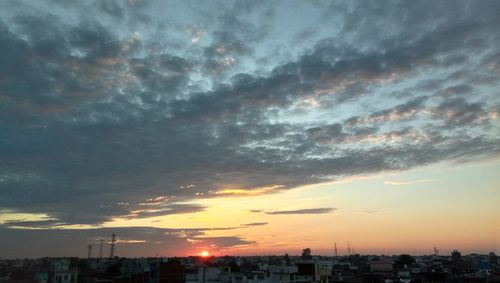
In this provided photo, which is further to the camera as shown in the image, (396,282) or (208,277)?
(396,282)

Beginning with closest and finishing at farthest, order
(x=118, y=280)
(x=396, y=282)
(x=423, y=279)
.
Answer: (x=118, y=280) → (x=396, y=282) → (x=423, y=279)

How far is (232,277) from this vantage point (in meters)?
66.8

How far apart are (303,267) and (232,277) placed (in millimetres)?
15987

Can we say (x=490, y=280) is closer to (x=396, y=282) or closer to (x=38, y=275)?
(x=396, y=282)

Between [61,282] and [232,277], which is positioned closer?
[232,277]

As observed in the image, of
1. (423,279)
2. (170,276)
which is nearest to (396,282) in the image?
(423,279)

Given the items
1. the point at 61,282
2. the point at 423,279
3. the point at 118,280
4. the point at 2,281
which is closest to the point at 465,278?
the point at 423,279

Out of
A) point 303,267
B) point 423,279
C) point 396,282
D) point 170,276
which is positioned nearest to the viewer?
point 170,276

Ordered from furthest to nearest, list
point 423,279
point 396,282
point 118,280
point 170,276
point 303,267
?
point 423,279 → point 396,282 → point 118,280 → point 303,267 → point 170,276

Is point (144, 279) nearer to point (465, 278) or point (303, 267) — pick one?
point (303, 267)

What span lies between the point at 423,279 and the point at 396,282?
11.5 metres

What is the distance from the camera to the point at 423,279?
100625mm

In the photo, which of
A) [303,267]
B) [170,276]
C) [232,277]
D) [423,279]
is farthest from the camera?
[423,279]

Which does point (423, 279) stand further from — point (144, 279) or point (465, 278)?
point (144, 279)
